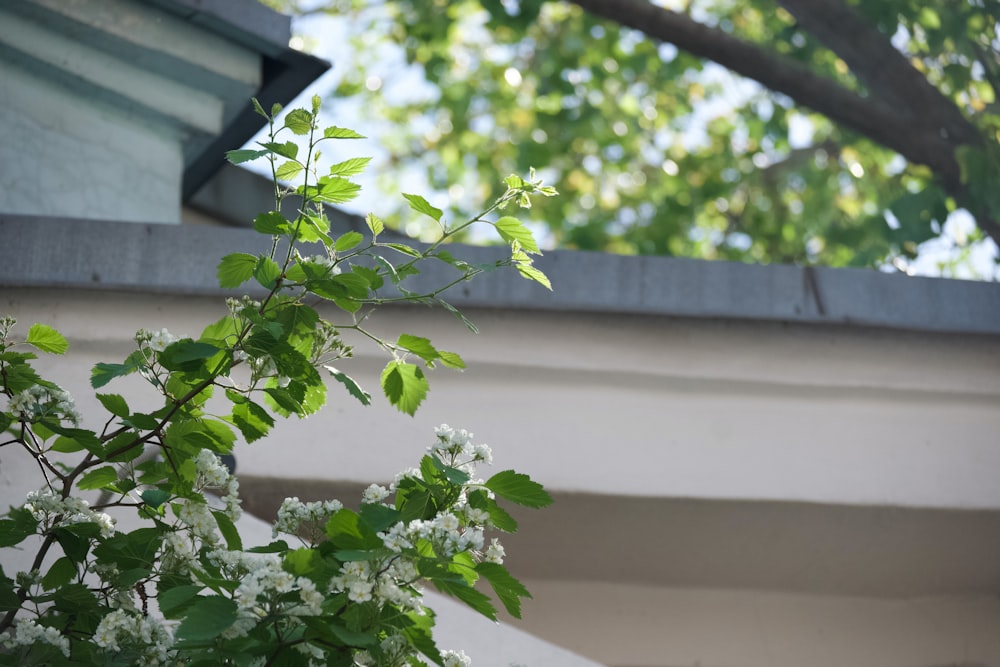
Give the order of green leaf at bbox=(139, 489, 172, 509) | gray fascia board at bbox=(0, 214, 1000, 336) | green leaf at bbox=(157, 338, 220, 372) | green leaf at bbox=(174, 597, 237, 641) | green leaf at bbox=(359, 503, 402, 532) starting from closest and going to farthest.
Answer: green leaf at bbox=(174, 597, 237, 641) < green leaf at bbox=(359, 503, 402, 532) < green leaf at bbox=(157, 338, 220, 372) < green leaf at bbox=(139, 489, 172, 509) < gray fascia board at bbox=(0, 214, 1000, 336)

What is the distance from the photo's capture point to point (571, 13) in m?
8.73

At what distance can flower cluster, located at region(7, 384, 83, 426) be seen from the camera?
5.55 feet

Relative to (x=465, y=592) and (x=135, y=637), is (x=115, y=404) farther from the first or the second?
(x=465, y=592)

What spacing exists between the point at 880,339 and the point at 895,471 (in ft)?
1.05

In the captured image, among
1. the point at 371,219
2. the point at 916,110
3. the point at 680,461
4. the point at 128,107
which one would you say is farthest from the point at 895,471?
the point at 916,110

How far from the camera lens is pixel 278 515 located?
5.50 feet

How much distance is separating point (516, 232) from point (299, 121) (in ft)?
1.15

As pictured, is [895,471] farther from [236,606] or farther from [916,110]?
[916,110]

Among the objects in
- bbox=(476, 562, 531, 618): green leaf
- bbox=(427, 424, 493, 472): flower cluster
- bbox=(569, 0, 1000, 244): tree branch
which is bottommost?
bbox=(476, 562, 531, 618): green leaf

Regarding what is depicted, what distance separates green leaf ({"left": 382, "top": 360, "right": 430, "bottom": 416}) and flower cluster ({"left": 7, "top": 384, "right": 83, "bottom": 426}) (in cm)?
47

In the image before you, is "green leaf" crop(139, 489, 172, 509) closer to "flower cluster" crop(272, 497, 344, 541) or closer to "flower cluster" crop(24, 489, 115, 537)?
"flower cluster" crop(24, 489, 115, 537)

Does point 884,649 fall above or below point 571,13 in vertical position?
below

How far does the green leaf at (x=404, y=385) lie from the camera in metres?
1.73

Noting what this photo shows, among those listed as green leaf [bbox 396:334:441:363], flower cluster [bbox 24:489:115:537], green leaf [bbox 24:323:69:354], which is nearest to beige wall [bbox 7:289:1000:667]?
green leaf [bbox 24:323:69:354]
